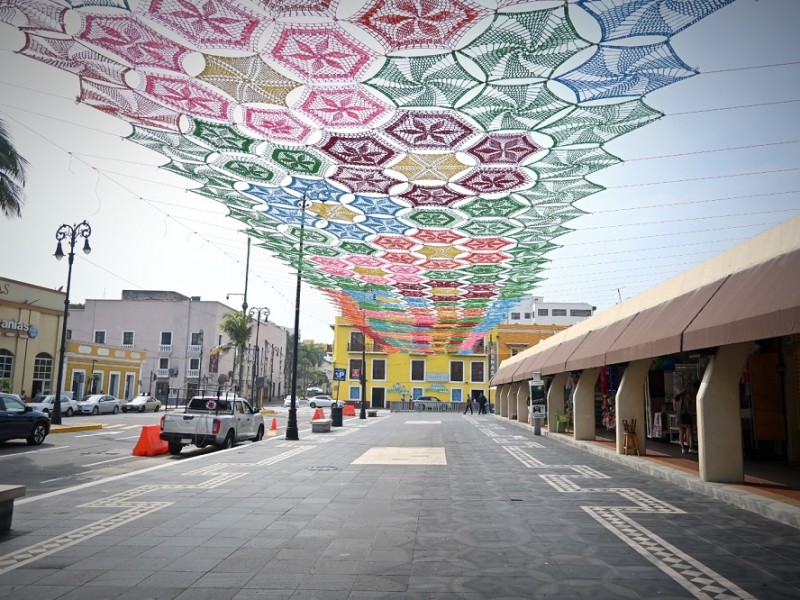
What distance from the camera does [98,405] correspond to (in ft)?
126

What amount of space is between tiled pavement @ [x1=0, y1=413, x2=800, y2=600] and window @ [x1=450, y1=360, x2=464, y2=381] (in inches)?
2288

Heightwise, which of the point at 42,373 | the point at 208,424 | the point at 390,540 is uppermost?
the point at 42,373

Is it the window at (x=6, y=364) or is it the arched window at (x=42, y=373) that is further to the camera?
the arched window at (x=42, y=373)

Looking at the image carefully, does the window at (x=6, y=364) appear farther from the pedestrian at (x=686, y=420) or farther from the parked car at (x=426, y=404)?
the parked car at (x=426, y=404)

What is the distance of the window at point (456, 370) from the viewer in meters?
69.1

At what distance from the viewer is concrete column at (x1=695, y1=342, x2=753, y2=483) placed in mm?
9781

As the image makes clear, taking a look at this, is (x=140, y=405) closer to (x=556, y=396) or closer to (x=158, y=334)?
(x=158, y=334)

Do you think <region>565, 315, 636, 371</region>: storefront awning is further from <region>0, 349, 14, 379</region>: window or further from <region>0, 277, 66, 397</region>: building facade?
<region>0, 349, 14, 379</region>: window

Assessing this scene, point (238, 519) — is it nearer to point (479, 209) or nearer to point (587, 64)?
point (587, 64)

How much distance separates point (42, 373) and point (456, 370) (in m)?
44.3

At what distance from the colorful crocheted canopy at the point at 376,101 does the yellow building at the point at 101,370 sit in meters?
36.6

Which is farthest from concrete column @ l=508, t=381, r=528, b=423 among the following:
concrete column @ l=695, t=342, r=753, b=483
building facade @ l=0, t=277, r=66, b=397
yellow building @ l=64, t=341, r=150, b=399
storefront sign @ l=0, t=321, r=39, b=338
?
yellow building @ l=64, t=341, r=150, b=399

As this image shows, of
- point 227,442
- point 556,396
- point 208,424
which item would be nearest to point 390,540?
point 208,424

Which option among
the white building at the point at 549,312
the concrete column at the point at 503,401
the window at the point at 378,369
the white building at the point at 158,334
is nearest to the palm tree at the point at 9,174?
the concrete column at the point at 503,401
